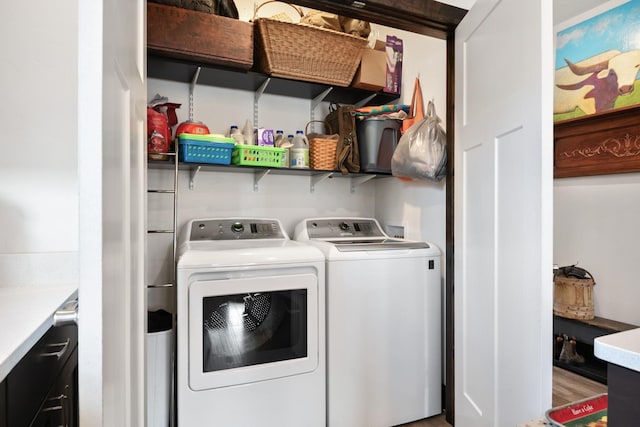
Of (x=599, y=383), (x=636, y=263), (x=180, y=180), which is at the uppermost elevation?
(x=180, y=180)

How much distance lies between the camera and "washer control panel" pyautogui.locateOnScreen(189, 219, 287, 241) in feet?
7.03

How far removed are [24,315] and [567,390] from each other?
2627 millimetres

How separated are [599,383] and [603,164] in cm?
143

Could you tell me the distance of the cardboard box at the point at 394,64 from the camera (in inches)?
96.0

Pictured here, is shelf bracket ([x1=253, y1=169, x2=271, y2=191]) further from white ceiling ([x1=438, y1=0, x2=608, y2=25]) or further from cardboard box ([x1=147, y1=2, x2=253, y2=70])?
white ceiling ([x1=438, y1=0, x2=608, y2=25])

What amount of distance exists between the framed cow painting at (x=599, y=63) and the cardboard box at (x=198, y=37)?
7.85 feet

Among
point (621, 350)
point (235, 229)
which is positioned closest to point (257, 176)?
point (235, 229)

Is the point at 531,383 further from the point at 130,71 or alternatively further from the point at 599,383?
the point at 599,383

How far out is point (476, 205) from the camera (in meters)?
1.53

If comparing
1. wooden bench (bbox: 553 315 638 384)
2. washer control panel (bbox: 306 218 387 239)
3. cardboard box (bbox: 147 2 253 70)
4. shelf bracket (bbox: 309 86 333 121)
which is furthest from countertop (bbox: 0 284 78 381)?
wooden bench (bbox: 553 315 638 384)

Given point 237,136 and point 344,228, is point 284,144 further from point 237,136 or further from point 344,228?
point 344,228

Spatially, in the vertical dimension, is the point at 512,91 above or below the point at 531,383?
above

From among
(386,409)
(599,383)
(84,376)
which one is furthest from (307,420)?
(599,383)

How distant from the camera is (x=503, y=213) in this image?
4.32 feet
